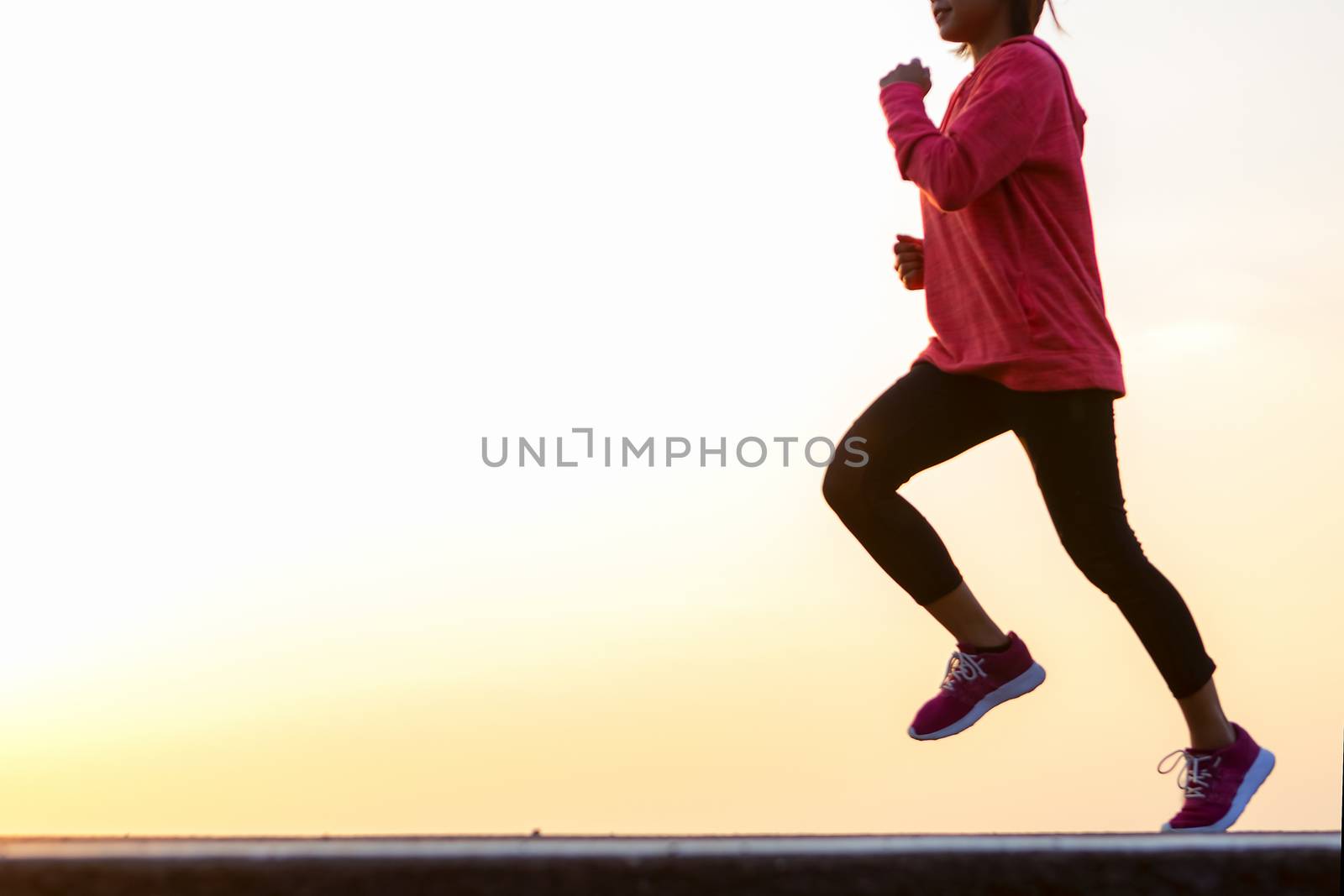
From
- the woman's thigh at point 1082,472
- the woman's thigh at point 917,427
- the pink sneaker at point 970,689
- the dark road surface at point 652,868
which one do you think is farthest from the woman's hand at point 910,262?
the dark road surface at point 652,868

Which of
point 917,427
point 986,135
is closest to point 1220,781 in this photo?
point 917,427

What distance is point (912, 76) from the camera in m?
3.02

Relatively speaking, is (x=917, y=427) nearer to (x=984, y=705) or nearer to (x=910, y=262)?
(x=910, y=262)

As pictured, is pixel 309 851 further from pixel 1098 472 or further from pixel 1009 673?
pixel 1009 673

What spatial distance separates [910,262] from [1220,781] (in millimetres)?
1302

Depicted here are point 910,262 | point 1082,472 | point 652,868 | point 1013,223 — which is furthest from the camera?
point 910,262

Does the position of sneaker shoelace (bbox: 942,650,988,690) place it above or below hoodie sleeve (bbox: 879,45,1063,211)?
below

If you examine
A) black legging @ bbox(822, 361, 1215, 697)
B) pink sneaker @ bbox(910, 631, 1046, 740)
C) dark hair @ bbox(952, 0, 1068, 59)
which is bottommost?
pink sneaker @ bbox(910, 631, 1046, 740)

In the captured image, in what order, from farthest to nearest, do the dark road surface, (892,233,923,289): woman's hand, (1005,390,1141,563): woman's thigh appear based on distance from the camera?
(892,233,923,289): woman's hand < (1005,390,1141,563): woman's thigh < the dark road surface

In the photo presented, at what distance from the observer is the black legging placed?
2803 mm

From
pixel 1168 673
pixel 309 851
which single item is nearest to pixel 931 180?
pixel 1168 673

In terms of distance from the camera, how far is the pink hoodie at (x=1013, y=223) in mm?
2816

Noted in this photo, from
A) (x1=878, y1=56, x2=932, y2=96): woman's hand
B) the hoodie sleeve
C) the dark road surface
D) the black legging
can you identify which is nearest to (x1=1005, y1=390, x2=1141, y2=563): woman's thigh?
the black legging

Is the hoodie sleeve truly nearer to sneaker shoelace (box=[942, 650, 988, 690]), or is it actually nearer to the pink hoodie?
the pink hoodie
